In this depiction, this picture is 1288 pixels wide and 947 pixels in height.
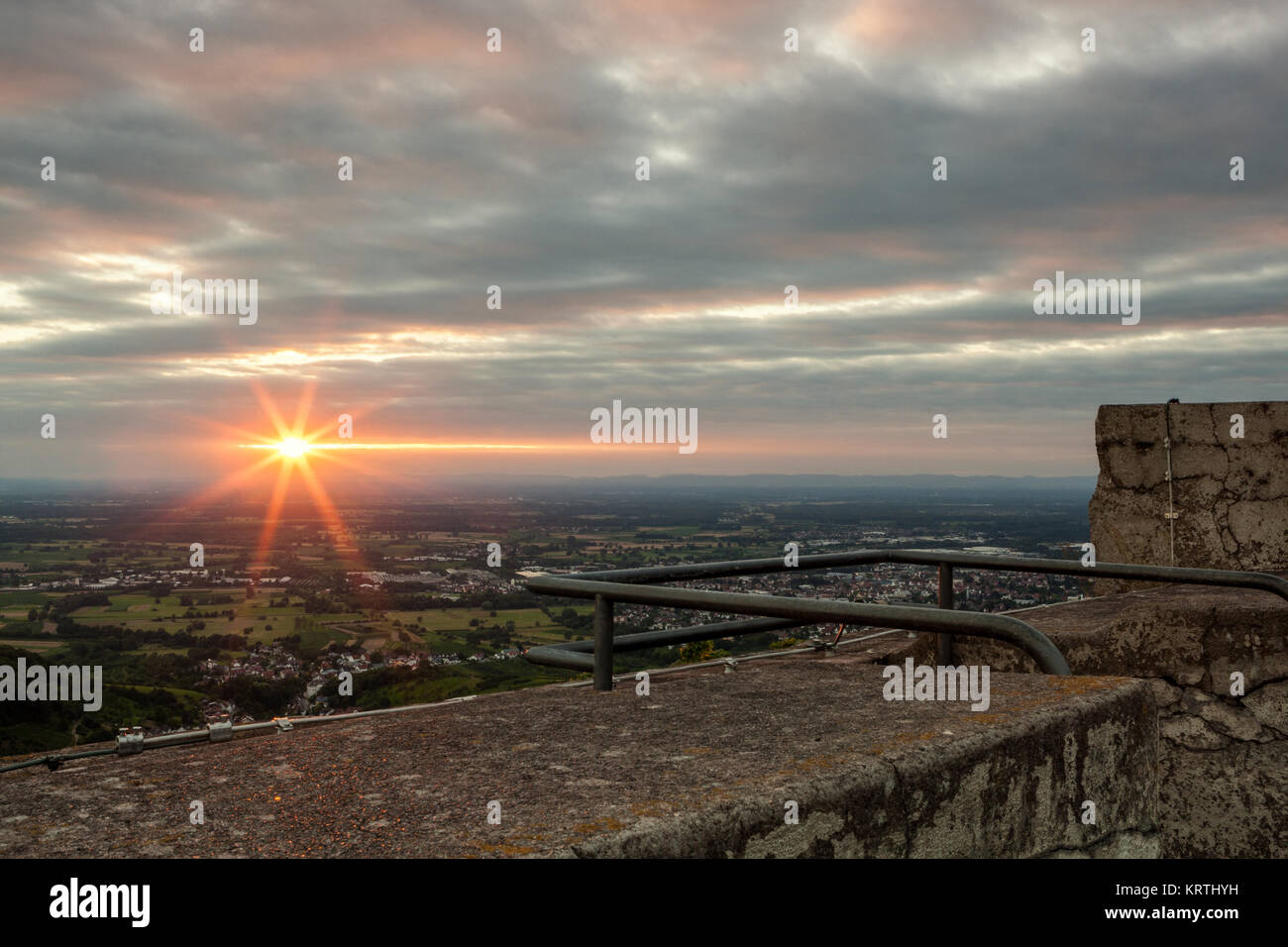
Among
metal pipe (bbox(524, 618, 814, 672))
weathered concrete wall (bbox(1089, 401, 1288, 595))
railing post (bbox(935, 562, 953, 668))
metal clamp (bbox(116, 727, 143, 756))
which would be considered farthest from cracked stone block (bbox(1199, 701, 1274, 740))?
metal clamp (bbox(116, 727, 143, 756))

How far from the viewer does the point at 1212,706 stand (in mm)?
4855

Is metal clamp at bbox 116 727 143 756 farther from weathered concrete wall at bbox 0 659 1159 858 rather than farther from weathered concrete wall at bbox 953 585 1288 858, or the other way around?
weathered concrete wall at bbox 953 585 1288 858

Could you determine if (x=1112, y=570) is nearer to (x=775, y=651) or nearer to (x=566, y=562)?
(x=775, y=651)

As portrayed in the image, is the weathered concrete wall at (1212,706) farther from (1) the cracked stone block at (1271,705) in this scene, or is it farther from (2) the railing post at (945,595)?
(2) the railing post at (945,595)

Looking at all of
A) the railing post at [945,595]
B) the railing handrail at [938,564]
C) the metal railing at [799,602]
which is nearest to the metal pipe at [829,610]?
the metal railing at [799,602]

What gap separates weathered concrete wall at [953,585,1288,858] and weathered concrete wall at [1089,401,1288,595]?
1.46 meters

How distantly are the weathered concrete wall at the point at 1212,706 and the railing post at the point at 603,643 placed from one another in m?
2.94

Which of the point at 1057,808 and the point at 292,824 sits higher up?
the point at 292,824

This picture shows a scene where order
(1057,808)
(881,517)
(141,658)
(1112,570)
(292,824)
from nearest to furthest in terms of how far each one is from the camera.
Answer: (292,824), (1057,808), (1112,570), (141,658), (881,517)

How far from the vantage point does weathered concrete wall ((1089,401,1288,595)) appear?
6.41 m

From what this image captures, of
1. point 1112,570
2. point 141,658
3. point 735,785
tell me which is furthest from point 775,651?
point 141,658

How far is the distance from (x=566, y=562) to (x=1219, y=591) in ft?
89.6

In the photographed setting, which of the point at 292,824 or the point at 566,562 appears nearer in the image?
the point at 292,824
